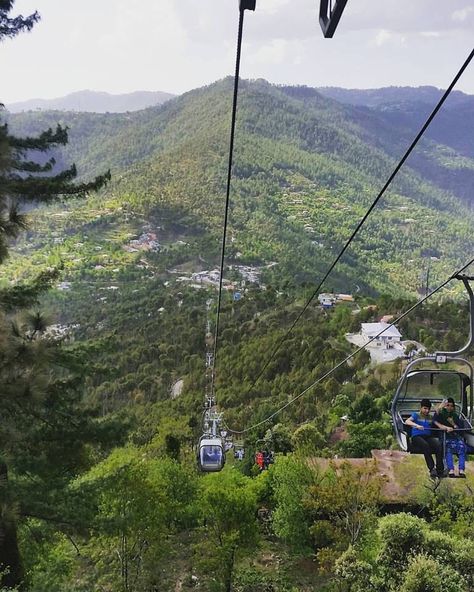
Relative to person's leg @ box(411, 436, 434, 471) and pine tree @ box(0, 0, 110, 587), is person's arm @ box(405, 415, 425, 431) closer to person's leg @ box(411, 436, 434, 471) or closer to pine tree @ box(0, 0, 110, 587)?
person's leg @ box(411, 436, 434, 471)

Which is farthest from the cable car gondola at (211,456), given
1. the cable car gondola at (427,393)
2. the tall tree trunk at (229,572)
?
the cable car gondola at (427,393)

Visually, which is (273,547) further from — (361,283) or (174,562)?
(361,283)

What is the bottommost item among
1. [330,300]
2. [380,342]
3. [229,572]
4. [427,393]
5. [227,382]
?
[227,382]

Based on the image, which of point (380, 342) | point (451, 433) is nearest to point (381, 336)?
point (380, 342)

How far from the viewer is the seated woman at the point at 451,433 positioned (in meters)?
7.09

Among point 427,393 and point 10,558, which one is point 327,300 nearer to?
point 427,393

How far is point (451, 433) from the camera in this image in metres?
7.20

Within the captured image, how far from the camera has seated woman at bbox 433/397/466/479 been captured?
23.3 feet

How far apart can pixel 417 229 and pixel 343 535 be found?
166667 millimetres

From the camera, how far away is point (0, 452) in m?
6.66

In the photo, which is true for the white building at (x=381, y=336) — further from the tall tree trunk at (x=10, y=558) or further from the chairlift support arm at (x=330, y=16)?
the chairlift support arm at (x=330, y=16)

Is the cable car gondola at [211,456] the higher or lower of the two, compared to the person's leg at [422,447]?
lower

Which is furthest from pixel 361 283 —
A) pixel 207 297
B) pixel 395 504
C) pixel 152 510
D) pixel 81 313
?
pixel 152 510

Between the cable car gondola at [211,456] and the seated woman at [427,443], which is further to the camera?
the cable car gondola at [211,456]
